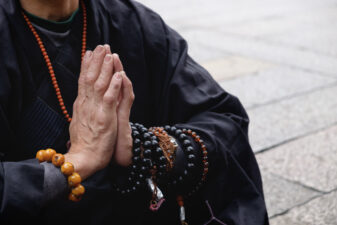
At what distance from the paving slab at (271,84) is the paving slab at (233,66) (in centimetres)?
2

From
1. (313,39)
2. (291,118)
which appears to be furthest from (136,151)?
(313,39)

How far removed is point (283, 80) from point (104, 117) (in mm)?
3776

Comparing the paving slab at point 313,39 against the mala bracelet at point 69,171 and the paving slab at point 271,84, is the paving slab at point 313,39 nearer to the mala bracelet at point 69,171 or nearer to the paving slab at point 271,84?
the paving slab at point 271,84

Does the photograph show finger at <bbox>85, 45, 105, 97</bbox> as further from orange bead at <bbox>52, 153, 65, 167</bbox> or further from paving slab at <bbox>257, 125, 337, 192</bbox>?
paving slab at <bbox>257, 125, 337, 192</bbox>

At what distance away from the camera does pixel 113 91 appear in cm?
178

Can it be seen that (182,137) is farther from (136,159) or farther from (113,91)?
(113,91)

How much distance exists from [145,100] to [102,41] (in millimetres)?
282

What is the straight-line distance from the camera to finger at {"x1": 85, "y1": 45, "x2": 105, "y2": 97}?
184 cm

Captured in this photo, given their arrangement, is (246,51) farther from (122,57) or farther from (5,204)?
(5,204)

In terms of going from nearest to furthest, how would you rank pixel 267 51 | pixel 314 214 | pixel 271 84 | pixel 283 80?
pixel 314 214
pixel 271 84
pixel 283 80
pixel 267 51

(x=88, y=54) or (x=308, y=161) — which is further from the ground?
(x=88, y=54)

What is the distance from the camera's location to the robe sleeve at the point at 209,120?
2.03m

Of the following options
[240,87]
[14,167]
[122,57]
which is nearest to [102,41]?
[122,57]

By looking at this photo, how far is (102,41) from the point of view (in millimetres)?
2066
